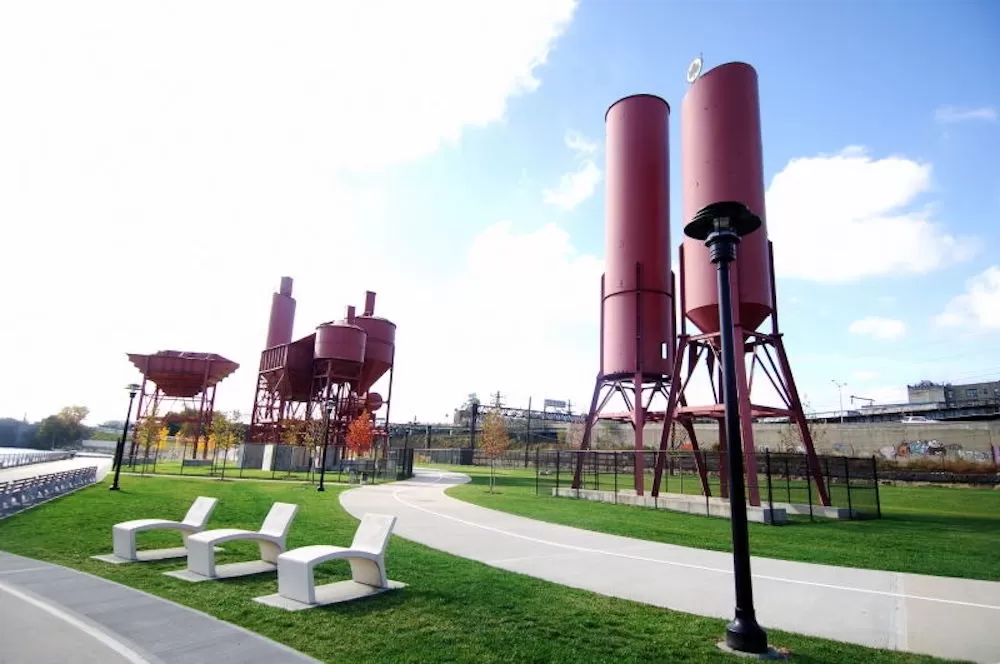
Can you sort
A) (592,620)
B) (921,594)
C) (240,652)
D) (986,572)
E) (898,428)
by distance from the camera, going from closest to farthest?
(240,652), (592,620), (921,594), (986,572), (898,428)

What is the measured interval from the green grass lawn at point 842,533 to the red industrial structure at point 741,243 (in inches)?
131

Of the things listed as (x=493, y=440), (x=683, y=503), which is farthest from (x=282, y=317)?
(x=683, y=503)

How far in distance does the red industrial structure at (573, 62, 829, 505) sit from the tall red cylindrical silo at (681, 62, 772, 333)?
4 cm

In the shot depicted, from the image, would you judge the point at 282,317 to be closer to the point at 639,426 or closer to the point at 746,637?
the point at 639,426

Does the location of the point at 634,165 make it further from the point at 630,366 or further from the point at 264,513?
the point at 264,513

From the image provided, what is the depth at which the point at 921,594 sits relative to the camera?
7461 millimetres

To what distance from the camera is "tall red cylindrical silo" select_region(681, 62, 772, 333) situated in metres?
20.2

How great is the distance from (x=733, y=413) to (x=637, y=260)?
2001 cm

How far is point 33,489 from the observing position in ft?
50.5

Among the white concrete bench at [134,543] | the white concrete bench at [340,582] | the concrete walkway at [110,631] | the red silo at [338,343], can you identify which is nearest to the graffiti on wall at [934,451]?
the red silo at [338,343]

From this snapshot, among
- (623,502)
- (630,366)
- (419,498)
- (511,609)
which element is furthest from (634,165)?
(511,609)

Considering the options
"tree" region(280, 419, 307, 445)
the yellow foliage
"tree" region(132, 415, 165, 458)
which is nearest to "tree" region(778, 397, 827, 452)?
the yellow foliage

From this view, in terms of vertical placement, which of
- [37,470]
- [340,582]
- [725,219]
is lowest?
[37,470]

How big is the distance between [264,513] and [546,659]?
12.7 metres
